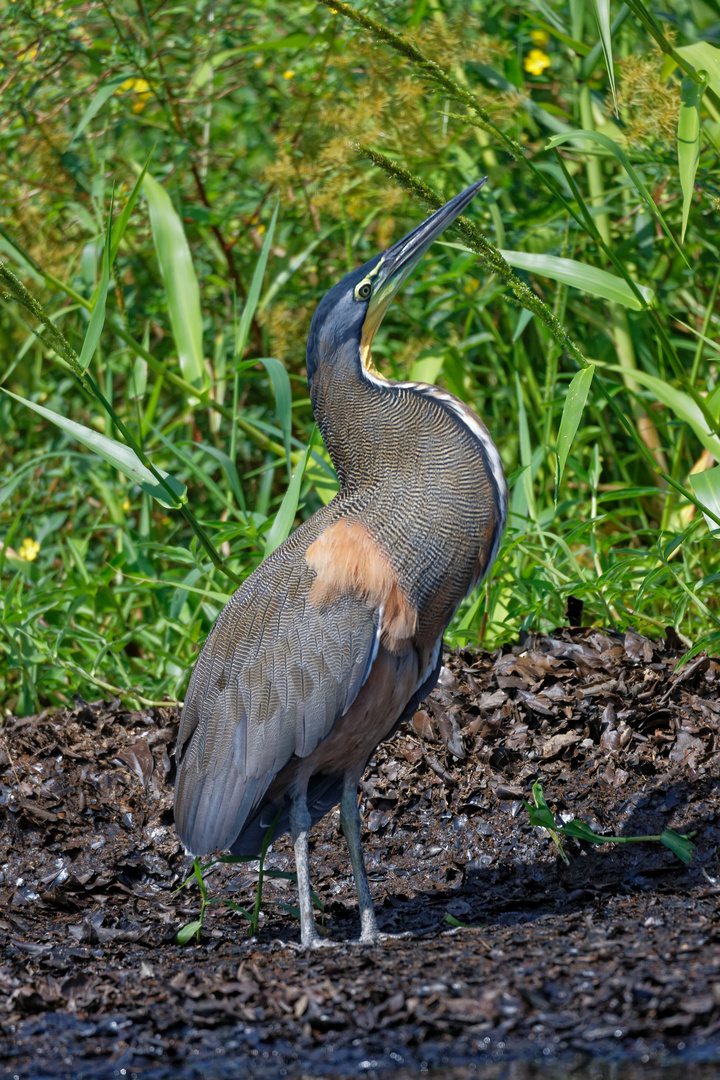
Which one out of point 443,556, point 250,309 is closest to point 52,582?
→ point 250,309

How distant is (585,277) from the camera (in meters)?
3.34

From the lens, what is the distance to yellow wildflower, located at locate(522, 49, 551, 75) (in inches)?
209

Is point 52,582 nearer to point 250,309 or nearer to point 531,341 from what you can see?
point 250,309

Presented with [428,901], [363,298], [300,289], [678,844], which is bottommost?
[428,901]

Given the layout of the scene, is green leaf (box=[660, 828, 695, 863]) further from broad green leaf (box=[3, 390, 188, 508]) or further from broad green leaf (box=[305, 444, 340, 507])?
broad green leaf (box=[305, 444, 340, 507])

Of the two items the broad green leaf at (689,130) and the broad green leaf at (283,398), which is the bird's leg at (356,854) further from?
the broad green leaf at (689,130)

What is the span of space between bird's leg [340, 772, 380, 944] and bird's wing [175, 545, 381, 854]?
0.28 metres

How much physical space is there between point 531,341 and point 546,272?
2.12 meters

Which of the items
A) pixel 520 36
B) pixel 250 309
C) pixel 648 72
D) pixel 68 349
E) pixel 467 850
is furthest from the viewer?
pixel 520 36

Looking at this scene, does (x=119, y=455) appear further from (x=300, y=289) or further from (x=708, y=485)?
(x=300, y=289)

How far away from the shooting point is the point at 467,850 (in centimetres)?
360

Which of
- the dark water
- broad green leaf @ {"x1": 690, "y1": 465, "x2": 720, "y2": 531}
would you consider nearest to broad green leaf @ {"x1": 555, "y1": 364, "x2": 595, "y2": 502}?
broad green leaf @ {"x1": 690, "y1": 465, "x2": 720, "y2": 531}

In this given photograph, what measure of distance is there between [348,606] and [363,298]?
3.15 ft

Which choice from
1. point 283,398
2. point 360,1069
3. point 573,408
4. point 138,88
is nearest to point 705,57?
point 573,408
